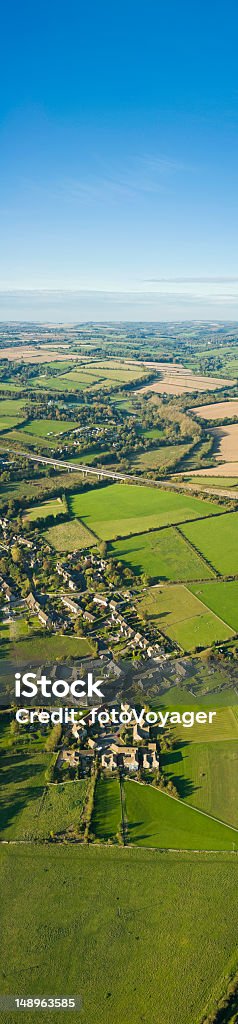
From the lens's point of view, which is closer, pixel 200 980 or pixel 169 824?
pixel 200 980

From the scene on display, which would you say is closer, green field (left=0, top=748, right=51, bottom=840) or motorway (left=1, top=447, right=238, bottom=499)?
green field (left=0, top=748, right=51, bottom=840)

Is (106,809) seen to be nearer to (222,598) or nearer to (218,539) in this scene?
(222,598)

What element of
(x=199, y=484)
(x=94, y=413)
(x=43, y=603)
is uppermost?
(x=94, y=413)

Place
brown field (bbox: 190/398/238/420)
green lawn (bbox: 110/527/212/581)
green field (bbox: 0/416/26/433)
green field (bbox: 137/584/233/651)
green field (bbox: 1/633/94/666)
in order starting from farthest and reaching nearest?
brown field (bbox: 190/398/238/420) < green field (bbox: 0/416/26/433) < green lawn (bbox: 110/527/212/581) < green field (bbox: 137/584/233/651) < green field (bbox: 1/633/94/666)

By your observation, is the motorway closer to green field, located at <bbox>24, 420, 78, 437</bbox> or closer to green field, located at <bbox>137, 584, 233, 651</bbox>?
green field, located at <bbox>24, 420, 78, 437</bbox>

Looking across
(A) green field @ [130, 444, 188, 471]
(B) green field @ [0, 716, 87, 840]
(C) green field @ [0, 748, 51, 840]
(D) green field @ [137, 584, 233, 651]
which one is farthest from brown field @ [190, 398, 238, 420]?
(C) green field @ [0, 748, 51, 840]

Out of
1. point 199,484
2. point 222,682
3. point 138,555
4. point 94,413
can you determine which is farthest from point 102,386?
point 222,682

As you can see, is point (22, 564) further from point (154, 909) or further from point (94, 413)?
point (94, 413)
